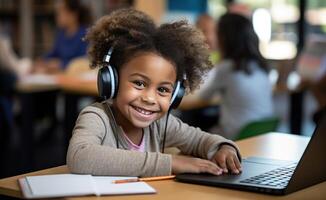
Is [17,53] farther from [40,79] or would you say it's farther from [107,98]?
[107,98]

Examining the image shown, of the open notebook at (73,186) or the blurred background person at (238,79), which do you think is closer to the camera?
the open notebook at (73,186)

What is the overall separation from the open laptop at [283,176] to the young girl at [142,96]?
0.16 feet

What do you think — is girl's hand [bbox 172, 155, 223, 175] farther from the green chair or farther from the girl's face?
the green chair

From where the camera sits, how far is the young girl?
65.6 inches

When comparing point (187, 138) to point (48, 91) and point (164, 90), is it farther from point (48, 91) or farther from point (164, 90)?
point (48, 91)

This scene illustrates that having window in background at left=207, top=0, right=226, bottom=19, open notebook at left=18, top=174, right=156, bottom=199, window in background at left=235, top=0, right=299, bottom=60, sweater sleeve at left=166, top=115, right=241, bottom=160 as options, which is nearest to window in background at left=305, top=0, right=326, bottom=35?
window in background at left=235, top=0, right=299, bottom=60

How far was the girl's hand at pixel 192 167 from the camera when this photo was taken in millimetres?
1685

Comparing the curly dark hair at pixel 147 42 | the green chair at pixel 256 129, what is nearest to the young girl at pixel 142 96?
the curly dark hair at pixel 147 42

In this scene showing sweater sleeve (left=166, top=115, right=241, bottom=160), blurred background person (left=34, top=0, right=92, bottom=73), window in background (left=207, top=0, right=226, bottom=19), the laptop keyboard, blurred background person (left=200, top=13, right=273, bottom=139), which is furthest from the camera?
window in background (left=207, top=0, right=226, bottom=19)

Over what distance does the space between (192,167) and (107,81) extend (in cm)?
30

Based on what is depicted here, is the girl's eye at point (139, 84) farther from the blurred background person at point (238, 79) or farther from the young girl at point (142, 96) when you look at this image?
the blurred background person at point (238, 79)

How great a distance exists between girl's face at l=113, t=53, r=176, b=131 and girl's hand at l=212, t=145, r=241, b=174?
0.60 ft

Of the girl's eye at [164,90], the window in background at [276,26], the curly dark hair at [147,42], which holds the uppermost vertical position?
the curly dark hair at [147,42]

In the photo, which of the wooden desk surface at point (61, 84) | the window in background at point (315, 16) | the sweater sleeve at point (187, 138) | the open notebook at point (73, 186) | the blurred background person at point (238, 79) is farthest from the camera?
the window in background at point (315, 16)
